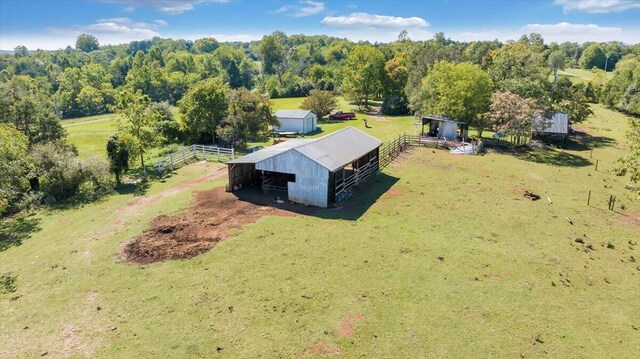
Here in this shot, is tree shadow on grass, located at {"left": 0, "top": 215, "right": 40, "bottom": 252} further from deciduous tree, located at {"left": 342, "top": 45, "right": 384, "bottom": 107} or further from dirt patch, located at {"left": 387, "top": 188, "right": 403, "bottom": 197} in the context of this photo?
deciduous tree, located at {"left": 342, "top": 45, "right": 384, "bottom": 107}

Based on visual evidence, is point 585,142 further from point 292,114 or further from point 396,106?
point 292,114

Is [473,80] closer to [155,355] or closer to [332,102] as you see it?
[332,102]

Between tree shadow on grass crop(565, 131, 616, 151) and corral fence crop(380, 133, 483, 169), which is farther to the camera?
tree shadow on grass crop(565, 131, 616, 151)

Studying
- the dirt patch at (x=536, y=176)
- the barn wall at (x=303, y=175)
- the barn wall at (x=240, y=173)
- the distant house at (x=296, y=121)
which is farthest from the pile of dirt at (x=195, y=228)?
the distant house at (x=296, y=121)

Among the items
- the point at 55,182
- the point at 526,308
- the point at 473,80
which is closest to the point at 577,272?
the point at 526,308

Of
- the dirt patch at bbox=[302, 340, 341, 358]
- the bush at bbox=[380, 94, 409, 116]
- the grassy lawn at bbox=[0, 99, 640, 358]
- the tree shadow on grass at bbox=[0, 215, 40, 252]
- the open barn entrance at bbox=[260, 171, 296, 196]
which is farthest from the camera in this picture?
the bush at bbox=[380, 94, 409, 116]

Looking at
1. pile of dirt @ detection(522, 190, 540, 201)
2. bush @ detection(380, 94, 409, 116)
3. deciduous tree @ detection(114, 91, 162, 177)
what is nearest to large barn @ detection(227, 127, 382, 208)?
deciduous tree @ detection(114, 91, 162, 177)

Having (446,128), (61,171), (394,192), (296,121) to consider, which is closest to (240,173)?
(394,192)
